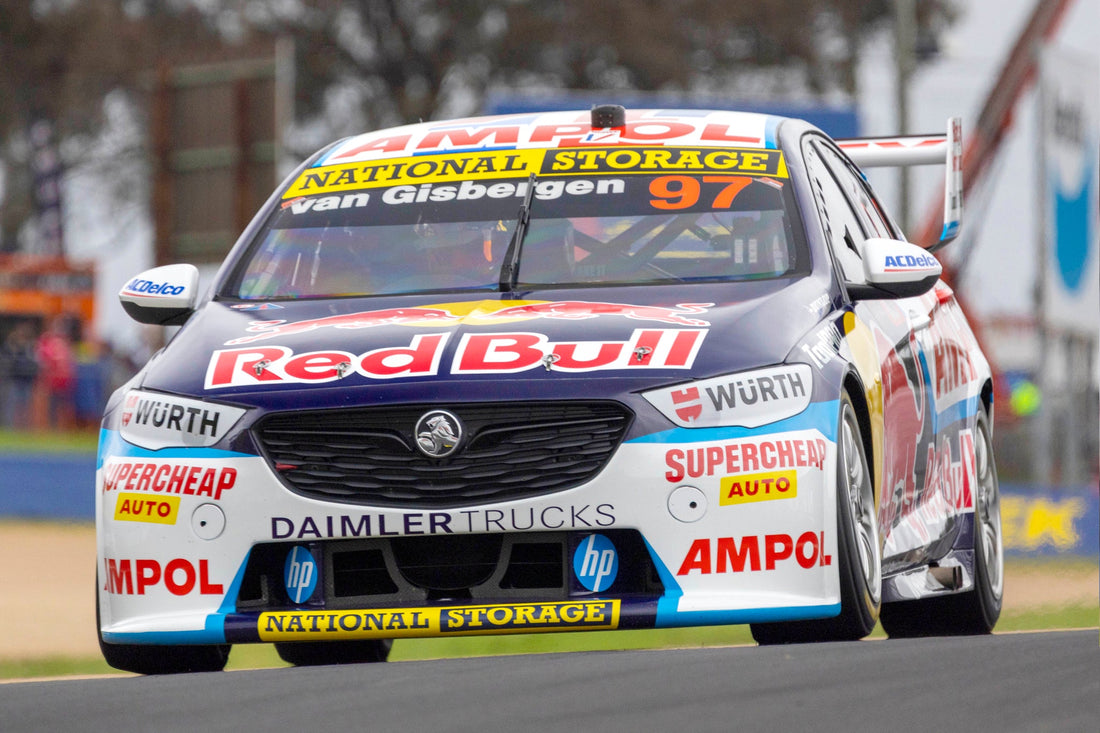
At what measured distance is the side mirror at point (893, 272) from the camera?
6219mm

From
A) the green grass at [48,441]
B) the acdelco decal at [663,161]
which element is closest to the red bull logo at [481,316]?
the acdelco decal at [663,161]

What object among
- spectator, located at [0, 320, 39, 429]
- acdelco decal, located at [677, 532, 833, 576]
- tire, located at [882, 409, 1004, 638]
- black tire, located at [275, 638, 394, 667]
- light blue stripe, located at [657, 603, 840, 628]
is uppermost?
acdelco decal, located at [677, 532, 833, 576]

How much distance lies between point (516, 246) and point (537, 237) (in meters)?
0.07

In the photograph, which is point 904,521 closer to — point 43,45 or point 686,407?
point 686,407

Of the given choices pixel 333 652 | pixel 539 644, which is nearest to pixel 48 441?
pixel 539 644

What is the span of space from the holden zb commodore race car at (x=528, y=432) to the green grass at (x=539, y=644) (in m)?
4.00

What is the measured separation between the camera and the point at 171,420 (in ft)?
18.7

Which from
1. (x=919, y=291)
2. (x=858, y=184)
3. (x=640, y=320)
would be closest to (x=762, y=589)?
(x=640, y=320)

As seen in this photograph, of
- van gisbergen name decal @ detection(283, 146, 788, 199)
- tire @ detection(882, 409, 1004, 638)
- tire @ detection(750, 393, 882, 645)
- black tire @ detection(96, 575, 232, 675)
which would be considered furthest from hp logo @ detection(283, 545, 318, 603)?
tire @ detection(882, 409, 1004, 638)

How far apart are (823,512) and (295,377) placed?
1.33m

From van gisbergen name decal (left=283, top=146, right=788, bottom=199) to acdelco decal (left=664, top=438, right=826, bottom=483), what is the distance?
4.50 feet

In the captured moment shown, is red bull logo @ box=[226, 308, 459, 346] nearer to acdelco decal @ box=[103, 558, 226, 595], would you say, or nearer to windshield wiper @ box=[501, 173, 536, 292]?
windshield wiper @ box=[501, 173, 536, 292]

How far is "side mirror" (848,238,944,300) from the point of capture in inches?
245

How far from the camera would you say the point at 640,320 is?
18.6 feet
